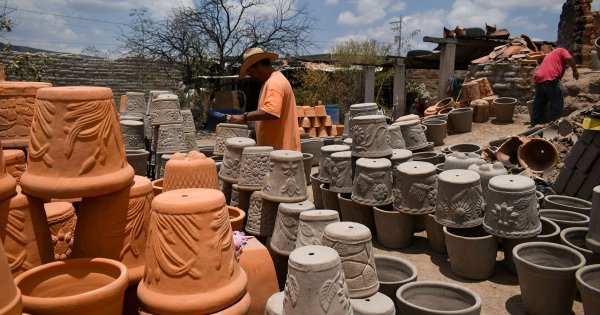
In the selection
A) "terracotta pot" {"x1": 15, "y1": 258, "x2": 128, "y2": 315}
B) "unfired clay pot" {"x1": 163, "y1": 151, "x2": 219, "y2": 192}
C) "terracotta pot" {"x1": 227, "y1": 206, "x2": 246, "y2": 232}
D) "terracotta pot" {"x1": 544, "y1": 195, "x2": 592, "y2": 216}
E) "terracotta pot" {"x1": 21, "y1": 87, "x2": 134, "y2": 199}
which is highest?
"terracotta pot" {"x1": 21, "y1": 87, "x2": 134, "y2": 199}

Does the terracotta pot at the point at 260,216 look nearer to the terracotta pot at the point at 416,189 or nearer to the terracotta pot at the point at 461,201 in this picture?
the terracotta pot at the point at 416,189

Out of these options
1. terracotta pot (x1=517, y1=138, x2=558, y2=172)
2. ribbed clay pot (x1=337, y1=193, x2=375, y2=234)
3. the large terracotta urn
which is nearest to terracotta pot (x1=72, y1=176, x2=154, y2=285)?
the large terracotta urn

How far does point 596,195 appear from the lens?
2910 mm

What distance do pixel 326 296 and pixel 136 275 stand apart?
0.83 m

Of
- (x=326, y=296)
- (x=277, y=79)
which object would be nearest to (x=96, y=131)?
(x=326, y=296)

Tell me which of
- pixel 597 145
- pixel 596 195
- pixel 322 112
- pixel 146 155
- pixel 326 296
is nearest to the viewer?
pixel 326 296

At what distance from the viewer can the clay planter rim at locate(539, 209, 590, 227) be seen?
144 inches

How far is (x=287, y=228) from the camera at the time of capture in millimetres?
3033

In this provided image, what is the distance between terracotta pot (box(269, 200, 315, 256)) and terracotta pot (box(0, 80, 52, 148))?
1.56 meters

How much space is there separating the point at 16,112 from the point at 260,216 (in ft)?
5.93

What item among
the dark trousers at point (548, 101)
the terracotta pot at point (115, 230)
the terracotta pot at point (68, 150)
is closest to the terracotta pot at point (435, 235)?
the terracotta pot at point (115, 230)

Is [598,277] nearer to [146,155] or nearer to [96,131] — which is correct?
[96,131]

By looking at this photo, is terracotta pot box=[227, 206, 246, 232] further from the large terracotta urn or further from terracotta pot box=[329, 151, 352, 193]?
terracotta pot box=[329, 151, 352, 193]

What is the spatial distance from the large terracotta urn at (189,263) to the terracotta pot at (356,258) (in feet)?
2.38
